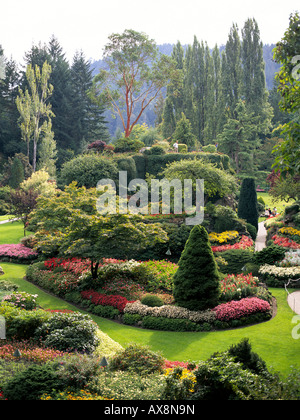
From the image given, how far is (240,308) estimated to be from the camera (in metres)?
12.7

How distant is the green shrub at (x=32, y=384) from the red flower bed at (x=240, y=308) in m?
6.07

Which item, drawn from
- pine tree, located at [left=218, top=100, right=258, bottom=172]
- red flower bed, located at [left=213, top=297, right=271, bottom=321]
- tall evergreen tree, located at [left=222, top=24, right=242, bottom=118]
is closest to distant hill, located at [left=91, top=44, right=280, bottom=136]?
tall evergreen tree, located at [left=222, top=24, right=242, bottom=118]

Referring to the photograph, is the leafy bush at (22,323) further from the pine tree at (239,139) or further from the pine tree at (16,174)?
the pine tree at (239,139)

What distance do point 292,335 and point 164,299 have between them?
4232mm

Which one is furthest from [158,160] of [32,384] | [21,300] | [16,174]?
[32,384]

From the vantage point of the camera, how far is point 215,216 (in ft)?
74.5

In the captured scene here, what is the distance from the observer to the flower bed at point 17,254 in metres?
20.6

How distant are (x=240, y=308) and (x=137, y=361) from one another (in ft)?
15.5

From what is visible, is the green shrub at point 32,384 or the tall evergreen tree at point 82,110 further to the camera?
the tall evergreen tree at point 82,110

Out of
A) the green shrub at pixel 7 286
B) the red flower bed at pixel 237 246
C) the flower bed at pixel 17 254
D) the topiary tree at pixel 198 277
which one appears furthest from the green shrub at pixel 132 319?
the flower bed at pixel 17 254

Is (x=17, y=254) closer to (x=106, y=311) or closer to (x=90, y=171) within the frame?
(x=90, y=171)

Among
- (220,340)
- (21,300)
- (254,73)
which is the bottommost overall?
(220,340)
